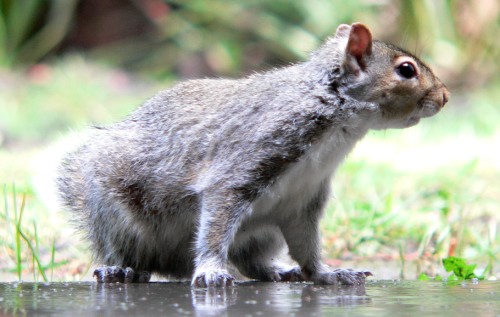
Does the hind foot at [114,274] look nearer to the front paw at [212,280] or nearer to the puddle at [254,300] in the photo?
the puddle at [254,300]

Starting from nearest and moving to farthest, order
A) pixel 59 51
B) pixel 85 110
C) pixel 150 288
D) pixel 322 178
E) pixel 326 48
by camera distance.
Result: pixel 150 288
pixel 322 178
pixel 326 48
pixel 85 110
pixel 59 51

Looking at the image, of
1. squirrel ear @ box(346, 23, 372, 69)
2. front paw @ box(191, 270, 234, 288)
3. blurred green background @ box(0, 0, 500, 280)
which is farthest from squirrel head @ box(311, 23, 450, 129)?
blurred green background @ box(0, 0, 500, 280)

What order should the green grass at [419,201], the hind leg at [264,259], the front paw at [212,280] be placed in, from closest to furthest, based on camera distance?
the front paw at [212,280] < the hind leg at [264,259] < the green grass at [419,201]

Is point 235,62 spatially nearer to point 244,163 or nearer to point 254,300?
point 244,163

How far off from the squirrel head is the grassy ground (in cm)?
69

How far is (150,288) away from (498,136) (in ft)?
22.2

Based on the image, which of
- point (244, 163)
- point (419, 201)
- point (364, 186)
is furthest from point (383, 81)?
point (364, 186)

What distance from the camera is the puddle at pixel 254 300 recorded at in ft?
9.04

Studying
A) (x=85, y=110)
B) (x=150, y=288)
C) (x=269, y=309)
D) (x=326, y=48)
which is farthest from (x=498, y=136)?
(x=269, y=309)

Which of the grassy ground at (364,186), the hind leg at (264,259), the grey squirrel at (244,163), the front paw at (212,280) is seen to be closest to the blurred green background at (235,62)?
the grassy ground at (364,186)

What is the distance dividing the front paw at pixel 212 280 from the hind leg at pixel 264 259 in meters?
0.69

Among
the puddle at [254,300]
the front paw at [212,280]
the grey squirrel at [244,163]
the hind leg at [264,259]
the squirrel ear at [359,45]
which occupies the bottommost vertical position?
the puddle at [254,300]

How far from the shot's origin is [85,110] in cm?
1108

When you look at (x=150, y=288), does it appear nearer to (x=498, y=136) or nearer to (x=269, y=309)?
(x=269, y=309)
